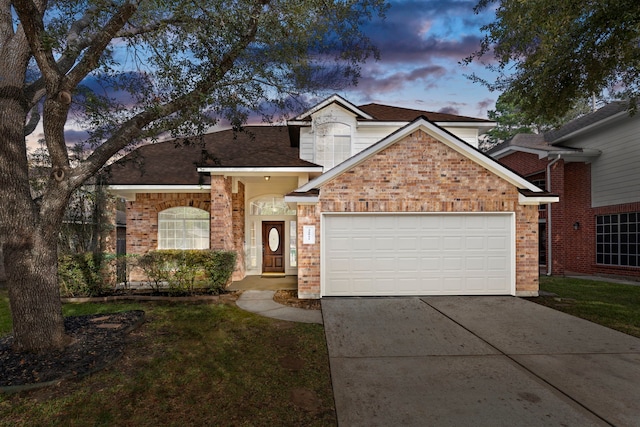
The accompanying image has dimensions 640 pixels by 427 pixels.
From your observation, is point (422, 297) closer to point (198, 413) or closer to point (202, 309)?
point (202, 309)

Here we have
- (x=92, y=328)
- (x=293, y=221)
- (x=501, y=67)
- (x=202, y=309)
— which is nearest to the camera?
(x=92, y=328)

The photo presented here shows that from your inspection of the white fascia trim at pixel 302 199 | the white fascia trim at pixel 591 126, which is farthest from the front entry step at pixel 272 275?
the white fascia trim at pixel 591 126

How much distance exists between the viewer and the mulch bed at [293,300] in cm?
843

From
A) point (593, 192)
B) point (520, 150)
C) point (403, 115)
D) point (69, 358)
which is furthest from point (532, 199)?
point (69, 358)

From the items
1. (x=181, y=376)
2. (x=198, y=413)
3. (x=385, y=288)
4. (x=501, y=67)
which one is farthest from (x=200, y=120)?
(x=501, y=67)

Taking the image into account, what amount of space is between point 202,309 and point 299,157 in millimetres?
6659

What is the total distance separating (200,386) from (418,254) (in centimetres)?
661

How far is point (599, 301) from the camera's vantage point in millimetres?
9219

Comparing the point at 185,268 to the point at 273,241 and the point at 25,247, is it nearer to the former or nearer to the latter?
the point at 25,247

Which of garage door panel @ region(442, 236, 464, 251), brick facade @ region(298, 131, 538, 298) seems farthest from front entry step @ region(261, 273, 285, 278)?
garage door panel @ region(442, 236, 464, 251)

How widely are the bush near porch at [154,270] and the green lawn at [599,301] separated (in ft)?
28.3

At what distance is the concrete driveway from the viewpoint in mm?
3652

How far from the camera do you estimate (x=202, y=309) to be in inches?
324

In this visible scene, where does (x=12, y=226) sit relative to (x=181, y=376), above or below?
above
